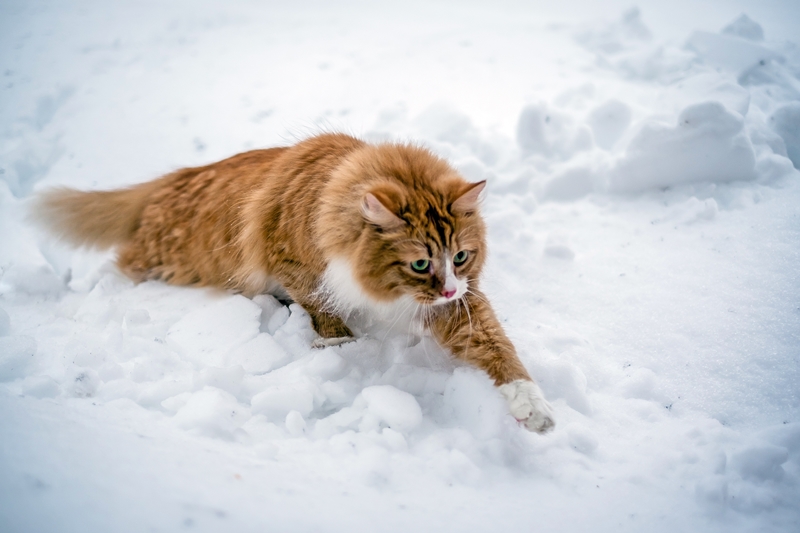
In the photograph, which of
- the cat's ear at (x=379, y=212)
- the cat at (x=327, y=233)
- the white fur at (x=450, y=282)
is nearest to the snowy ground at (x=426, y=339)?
the cat at (x=327, y=233)

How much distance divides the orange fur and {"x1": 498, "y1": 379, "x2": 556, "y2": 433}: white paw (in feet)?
0.16

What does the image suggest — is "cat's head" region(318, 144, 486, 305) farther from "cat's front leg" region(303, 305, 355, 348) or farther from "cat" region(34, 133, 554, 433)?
"cat's front leg" region(303, 305, 355, 348)

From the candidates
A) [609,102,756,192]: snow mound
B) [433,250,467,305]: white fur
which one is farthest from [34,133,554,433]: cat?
[609,102,756,192]: snow mound

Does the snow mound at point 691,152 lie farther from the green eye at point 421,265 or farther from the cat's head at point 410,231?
the green eye at point 421,265

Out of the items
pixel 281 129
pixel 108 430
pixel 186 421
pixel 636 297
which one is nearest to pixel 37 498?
pixel 108 430

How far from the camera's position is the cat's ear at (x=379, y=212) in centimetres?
170

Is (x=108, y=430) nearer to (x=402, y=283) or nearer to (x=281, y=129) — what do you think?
(x=402, y=283)

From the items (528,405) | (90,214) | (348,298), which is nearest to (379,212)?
(348,298)

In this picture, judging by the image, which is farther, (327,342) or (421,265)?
(327,342)

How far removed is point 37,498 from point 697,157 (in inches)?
129

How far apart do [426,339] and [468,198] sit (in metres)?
0.62

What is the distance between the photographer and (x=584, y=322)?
7.57ft

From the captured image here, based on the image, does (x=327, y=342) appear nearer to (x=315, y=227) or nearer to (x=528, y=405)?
(x=315, y=227)

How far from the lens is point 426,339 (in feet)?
6.82
